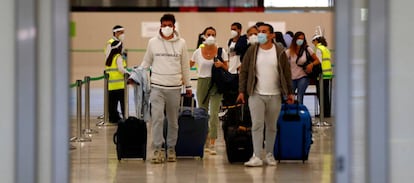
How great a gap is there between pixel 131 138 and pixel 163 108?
0.71 meters

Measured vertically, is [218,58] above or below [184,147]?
above

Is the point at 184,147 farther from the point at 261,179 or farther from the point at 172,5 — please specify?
the point at 172,5

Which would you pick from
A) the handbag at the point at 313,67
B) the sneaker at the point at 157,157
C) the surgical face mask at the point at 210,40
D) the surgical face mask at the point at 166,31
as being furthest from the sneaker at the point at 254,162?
the handbag at the point at 313,67

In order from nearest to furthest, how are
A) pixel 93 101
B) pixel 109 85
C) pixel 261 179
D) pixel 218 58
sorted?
pixel 261 179 < pixel 218 58 < pixel 109 85 < pixel 93 101

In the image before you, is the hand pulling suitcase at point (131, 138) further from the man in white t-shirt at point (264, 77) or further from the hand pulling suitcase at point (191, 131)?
the man in white t-shirt at point (264, 77)

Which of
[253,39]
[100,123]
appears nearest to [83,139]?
[100,123]

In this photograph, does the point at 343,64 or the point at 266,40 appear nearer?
the point at 343,64

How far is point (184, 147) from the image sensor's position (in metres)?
9.85

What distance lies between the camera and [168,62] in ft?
29.6

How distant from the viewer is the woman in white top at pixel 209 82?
33.8 ft

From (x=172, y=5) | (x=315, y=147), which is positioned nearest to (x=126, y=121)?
(x=315, y=147)

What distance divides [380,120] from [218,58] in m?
6.01

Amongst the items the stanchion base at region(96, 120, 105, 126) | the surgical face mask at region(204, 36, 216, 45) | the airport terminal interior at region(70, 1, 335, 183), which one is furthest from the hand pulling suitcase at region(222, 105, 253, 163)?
the stanchion base at region(96, 120, 105, 126)

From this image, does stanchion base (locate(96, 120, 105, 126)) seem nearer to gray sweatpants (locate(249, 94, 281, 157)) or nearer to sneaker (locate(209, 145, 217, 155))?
sneaker (locate(209, 145, 217, 155))
